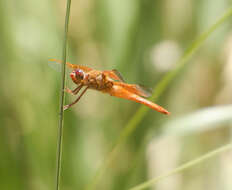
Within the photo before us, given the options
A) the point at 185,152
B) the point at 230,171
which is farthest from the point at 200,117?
the point at 230,171

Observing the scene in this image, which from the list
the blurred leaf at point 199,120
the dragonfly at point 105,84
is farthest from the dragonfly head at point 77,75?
the blurred leaf at point 199,120

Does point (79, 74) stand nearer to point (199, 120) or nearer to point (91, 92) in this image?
point (199, 120)

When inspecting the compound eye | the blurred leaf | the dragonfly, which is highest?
the compound eye

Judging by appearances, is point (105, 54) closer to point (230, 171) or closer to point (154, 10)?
point (154, 10)

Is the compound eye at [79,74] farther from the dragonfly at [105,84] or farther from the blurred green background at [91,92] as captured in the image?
the blurred green background at [91,92]

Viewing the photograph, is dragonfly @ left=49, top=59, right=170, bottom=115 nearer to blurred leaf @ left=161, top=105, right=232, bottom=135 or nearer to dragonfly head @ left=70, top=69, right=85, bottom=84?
dragonfly head @ left=70, top=69, right=85, bottom=84

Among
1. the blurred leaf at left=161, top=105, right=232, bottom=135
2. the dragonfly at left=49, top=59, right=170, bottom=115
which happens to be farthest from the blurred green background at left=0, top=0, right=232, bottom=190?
the dragonfly at left=49, top=59, right=170, bottom=115
